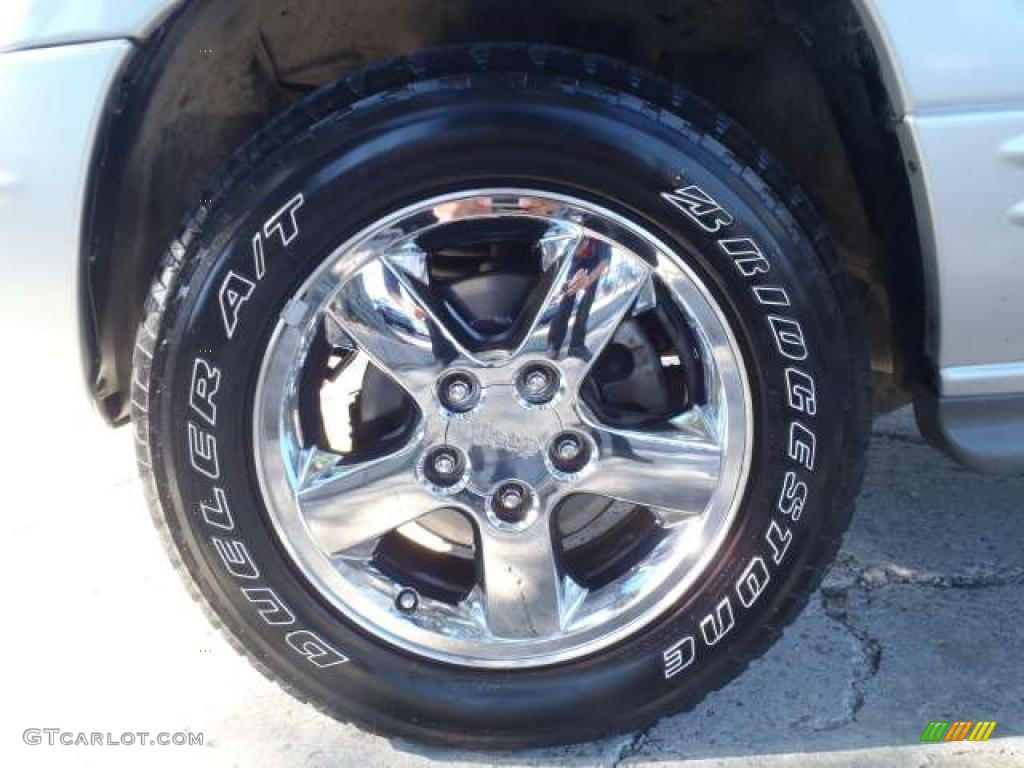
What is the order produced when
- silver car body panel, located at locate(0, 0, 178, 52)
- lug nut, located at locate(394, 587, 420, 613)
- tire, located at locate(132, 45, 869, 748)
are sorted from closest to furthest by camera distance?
silver car body panel, located at locate(0, 0, 178, 52)
tire, located at locate(132, 45, 869, 748)
lug nut, located at locate(394, 587, 420, 613)

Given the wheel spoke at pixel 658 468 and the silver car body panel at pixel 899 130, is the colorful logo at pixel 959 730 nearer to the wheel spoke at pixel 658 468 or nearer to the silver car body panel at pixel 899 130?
the wheel spoke at pixel 658 468


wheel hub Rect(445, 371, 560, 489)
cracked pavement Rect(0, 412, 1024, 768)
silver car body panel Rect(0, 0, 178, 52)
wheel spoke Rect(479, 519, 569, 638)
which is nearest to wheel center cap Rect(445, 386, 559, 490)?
wheel hub Rect(445, 371, 560, 489)

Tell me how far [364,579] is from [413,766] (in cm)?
35

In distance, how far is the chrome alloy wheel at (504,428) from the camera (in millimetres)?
1954

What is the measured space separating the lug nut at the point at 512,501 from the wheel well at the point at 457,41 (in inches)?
28.2

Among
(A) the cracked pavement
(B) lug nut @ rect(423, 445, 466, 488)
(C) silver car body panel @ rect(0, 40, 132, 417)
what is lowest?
(A) the cracked pavement

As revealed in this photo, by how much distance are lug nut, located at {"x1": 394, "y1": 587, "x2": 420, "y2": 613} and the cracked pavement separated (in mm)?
277

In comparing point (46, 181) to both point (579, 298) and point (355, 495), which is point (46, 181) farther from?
point (579, 298)

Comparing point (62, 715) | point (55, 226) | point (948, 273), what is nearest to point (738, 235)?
point (948, 273)

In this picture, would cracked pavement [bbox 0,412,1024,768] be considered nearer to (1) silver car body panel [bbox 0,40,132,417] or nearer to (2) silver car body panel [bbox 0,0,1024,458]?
(1) silver car body panel [bbox 0,40,132,417]

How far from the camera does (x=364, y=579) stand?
2104 millimetres

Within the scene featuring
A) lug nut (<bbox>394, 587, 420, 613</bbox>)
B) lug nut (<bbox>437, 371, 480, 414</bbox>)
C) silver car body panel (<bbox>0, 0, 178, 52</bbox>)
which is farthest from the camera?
lug nut (<bbox>394, 587, 420, 613</bbox>)

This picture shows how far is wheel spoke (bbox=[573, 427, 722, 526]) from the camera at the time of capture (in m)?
2.03

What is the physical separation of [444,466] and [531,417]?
0.18 meters
